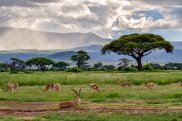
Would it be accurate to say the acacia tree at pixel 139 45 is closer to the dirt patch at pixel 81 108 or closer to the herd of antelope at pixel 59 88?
the herd of antelope at pixel 59 88

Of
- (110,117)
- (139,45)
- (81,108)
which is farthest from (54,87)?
(139,45)

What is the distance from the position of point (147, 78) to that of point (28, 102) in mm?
23400

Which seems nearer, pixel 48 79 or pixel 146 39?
pixel 48 79

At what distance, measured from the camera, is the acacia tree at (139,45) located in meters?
84.7

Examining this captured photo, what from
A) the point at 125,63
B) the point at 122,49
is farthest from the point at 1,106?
the point at 125,63

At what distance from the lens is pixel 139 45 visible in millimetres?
84500

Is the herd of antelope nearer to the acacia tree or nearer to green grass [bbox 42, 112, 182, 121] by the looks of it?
green grass [bbox 42, 112, 182, 121]

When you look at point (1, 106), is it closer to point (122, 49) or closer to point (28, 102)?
point (28, 102)

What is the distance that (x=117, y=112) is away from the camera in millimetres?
22812

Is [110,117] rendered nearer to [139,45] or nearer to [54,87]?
[54,87]

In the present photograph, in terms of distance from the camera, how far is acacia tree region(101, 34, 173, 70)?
3334 inches

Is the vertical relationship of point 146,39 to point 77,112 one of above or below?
above

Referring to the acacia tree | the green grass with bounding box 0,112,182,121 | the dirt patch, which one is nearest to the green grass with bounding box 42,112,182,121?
the green grass with bounding box 0,112,182,121

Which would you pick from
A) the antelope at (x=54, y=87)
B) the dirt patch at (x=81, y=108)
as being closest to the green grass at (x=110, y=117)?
the dirt patch at (x=81, y=108)
